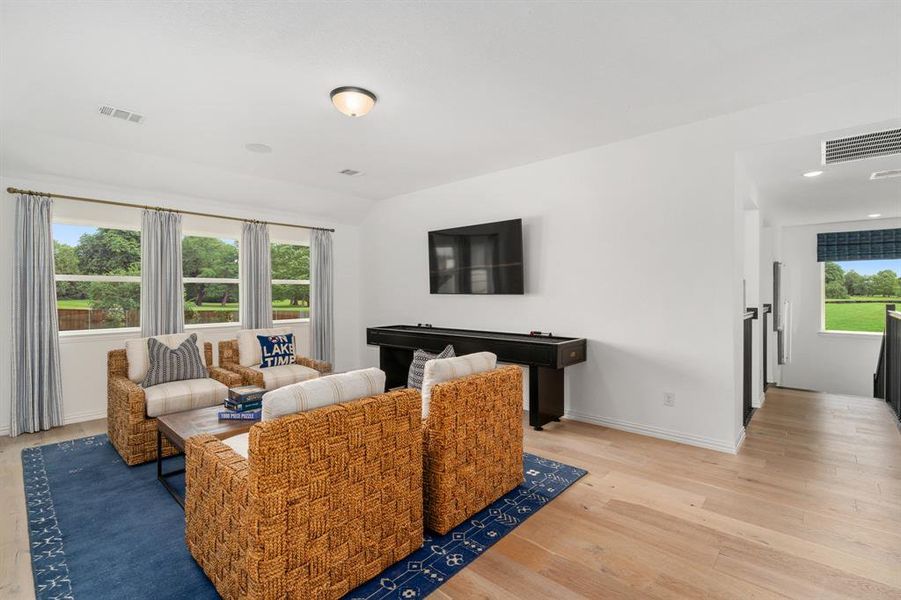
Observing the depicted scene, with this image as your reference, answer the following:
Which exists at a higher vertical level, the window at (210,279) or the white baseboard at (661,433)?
the window at (210,279)

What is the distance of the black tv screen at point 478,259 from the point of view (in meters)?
4.71

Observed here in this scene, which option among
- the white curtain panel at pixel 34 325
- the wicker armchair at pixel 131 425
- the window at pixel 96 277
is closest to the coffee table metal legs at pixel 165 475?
the wicker armchair at pixel 131 425

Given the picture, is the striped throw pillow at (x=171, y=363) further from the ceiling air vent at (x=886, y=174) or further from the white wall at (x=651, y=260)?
the ceiling air vent at (x=886, y=174)

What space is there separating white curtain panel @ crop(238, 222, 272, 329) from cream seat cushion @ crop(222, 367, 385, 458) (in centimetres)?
398

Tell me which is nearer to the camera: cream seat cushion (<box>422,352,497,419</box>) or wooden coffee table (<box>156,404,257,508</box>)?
cream seat cushion (<box>422,352,497,419</box>)

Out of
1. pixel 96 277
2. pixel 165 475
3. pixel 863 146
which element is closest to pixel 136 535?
pixel 165 475

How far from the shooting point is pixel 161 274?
15.8 ft

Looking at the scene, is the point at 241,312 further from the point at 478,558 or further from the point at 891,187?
the point at 891,187

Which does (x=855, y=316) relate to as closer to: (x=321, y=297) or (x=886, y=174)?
(x=886, y=174)

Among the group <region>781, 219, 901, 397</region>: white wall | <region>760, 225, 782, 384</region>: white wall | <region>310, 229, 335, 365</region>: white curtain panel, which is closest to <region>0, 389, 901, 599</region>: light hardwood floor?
<region>760, 225, 782, 384</region>: white wall

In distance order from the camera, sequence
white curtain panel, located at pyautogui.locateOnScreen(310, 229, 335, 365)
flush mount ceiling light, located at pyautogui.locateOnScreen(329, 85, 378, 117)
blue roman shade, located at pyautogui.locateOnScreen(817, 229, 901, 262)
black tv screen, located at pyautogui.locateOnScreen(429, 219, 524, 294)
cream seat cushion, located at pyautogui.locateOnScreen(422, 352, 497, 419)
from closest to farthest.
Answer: cream seat cushion, located at pyautogui.locateOnScreen(422, 352, 497, 419)
flush mount ceiling light, located at pyautogui.locateOnScreen(329, 85, 378, 117)
black tv screen, located at pyautogui.locateOnScreen(429, 219, 524, 294)
white curtain panel, located at pyautogui.locateOnScreen(310, 229, 335, 365)
blue roman shade, located at pyautogui.locateOnScreen(817, 229, 901, 262)

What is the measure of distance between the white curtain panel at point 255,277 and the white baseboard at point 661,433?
3.88 metres

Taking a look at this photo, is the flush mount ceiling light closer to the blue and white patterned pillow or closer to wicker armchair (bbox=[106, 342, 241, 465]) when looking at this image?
wicker armchair (bbox=[106, 342, 241, 465])

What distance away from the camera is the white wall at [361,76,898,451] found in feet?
11.3
